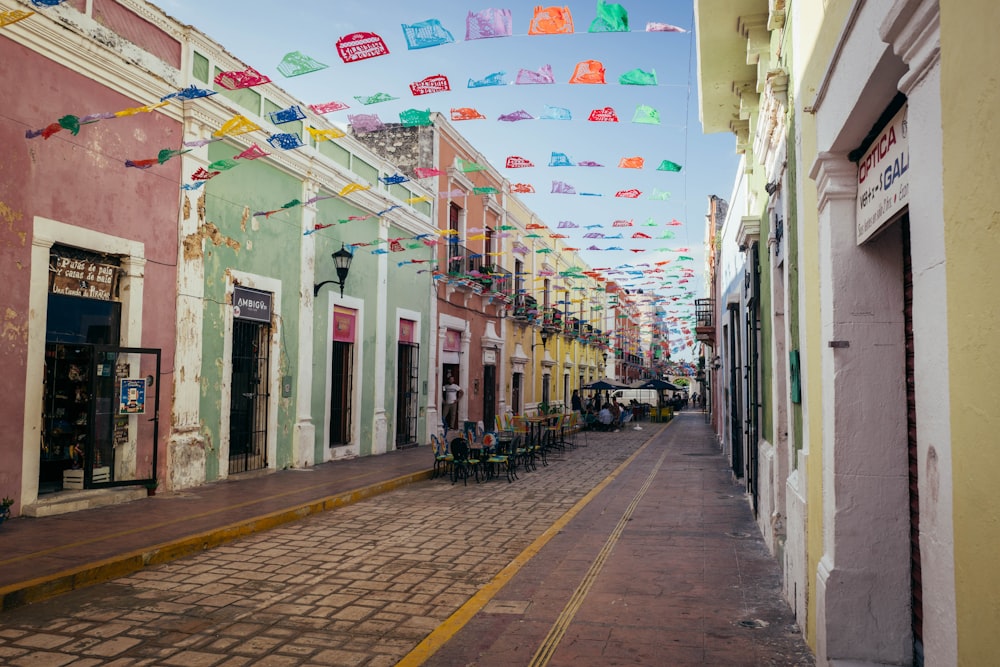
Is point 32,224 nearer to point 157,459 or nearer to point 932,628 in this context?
point 157,459

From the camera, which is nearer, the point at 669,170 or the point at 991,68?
the point at 991,68

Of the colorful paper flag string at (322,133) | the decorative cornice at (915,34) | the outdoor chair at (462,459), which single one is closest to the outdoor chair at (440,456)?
the outdoor chair at (462,459)

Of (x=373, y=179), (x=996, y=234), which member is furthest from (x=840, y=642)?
(x=373, y=179)

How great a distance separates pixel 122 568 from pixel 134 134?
553 centimetres

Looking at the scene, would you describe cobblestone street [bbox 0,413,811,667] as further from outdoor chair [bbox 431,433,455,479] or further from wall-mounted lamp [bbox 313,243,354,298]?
wall-mounted lamp [bbox 313,243,354,298]

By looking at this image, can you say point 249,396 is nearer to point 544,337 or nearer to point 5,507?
point 5,507

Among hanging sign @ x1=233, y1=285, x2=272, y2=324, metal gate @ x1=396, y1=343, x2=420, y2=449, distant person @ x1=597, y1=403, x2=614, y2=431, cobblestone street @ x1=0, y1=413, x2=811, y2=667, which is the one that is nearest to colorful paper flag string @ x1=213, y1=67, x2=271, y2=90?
hanging sign @ x1=233, y1=285, x2=272, y2=324

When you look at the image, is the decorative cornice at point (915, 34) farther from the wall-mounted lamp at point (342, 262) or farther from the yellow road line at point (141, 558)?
the wall-mounted lamp at point (342, 262)

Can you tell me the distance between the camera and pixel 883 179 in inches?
137

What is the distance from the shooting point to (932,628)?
2416 mm

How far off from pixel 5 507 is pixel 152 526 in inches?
58.1

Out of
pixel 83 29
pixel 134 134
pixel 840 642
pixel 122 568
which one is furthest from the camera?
pixel 134 134

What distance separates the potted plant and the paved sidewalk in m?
0.09

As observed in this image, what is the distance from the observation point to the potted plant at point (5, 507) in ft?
24.1
